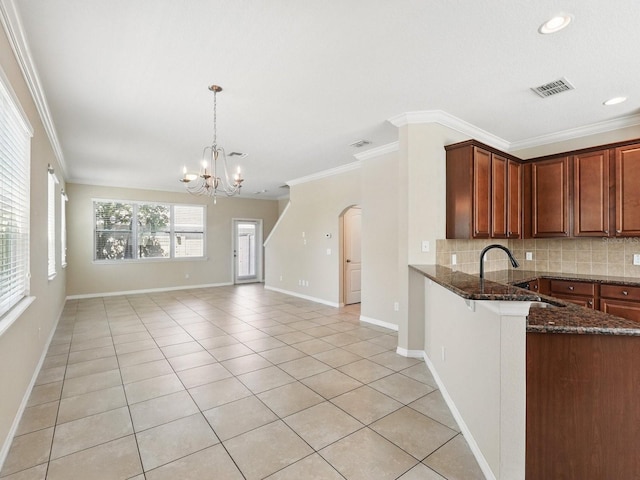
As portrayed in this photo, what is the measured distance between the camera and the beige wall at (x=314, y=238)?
20.2ft

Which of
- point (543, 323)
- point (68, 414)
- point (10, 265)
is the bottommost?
point (68, 414)

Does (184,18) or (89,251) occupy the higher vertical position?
(184,18)

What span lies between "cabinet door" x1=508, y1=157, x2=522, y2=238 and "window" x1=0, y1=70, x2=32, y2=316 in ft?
16.2

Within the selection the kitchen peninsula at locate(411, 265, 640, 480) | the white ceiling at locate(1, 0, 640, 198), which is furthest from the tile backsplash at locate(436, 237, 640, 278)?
the kitchen peninsula at locate(411, 265, 640, 480)

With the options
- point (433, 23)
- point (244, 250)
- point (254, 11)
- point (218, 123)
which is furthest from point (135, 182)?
point (433, 23)

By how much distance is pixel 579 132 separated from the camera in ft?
13.1

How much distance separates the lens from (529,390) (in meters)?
1.60

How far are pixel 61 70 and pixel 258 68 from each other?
5.52ft

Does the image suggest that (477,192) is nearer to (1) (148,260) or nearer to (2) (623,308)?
(2) (623,308)

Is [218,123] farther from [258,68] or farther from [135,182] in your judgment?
[135,182]

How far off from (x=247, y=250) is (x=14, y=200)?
25.1 ft

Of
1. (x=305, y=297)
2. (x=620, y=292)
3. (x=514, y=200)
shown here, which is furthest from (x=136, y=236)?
(x=620, y=292)

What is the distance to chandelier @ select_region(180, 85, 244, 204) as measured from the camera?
3.63 m

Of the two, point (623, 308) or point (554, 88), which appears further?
point (623, 308)
